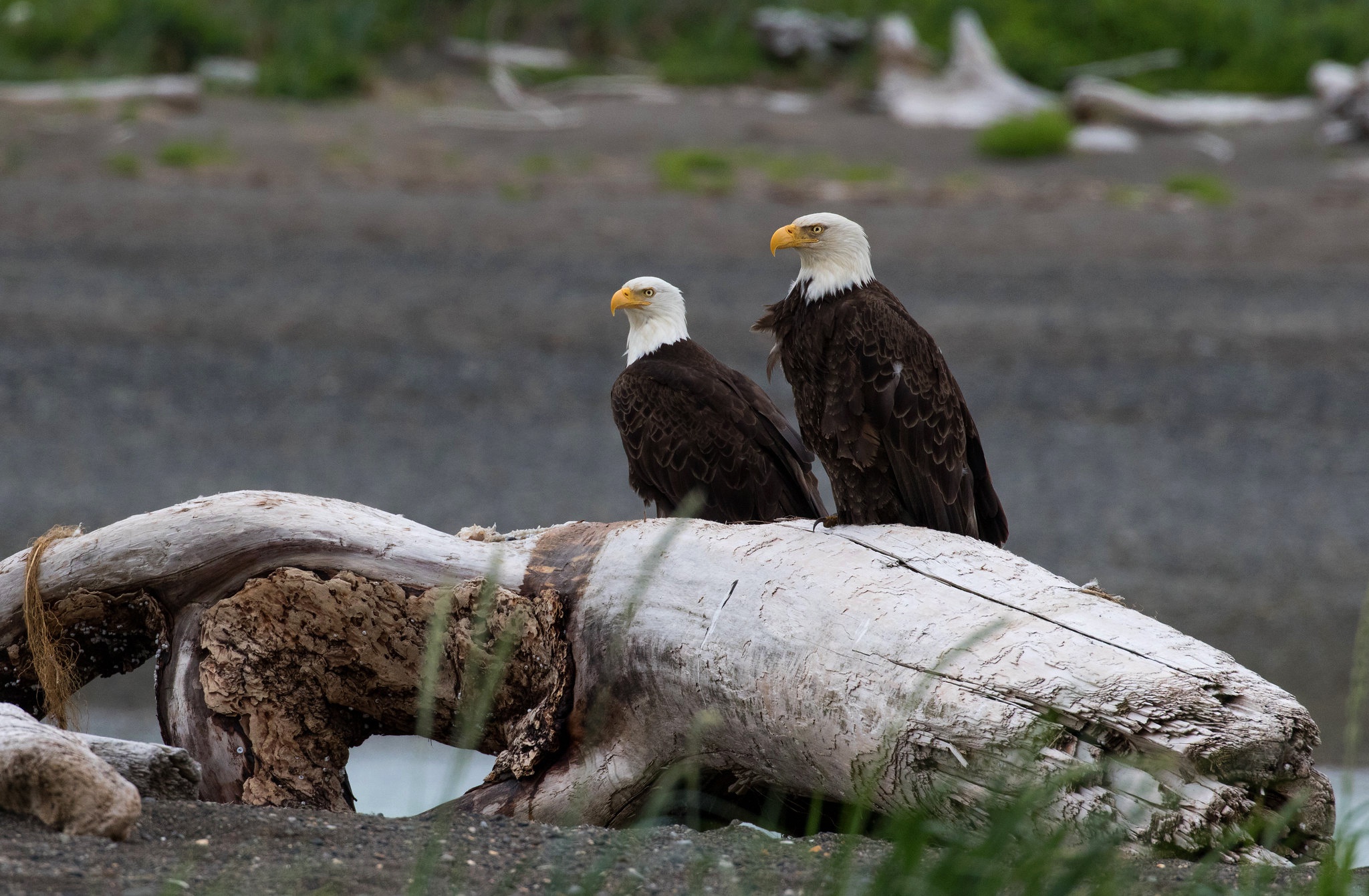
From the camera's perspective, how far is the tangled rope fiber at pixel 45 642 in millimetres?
3988

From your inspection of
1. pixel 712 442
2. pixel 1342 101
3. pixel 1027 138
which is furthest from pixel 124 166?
pixel 1342 101

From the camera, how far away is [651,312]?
517 centimetres

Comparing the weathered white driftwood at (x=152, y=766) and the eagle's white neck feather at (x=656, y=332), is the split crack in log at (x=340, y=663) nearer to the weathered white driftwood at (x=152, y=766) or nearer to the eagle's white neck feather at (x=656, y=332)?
the weathered white driftwood at (x=152, y=766)

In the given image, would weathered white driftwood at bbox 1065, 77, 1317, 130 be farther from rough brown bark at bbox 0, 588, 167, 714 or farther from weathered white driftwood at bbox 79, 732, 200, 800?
weathered white driftwood at bbox 79, 732, 200, 800

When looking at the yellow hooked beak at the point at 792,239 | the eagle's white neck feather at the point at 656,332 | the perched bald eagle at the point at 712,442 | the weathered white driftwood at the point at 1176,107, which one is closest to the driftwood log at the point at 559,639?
the perched bald eagle at the point at 712,442

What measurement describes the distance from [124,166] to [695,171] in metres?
5.22

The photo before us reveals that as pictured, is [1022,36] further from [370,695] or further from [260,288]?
[370,695]

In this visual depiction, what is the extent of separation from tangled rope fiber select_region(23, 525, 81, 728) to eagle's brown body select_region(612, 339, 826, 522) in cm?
187

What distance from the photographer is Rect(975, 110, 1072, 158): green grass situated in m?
14.9

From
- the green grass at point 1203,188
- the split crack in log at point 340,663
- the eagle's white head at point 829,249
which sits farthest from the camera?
the green grass at point 1203,188

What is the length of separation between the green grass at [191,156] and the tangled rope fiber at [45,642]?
1038 cm

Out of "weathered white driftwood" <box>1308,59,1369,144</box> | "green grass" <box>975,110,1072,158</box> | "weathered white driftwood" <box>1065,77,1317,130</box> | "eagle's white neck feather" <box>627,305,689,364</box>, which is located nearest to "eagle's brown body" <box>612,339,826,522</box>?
"eagle's white neck feather" <box>627,305,689,364</box>

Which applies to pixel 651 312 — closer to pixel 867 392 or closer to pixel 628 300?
pixel 628 300

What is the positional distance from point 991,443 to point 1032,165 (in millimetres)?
5960
